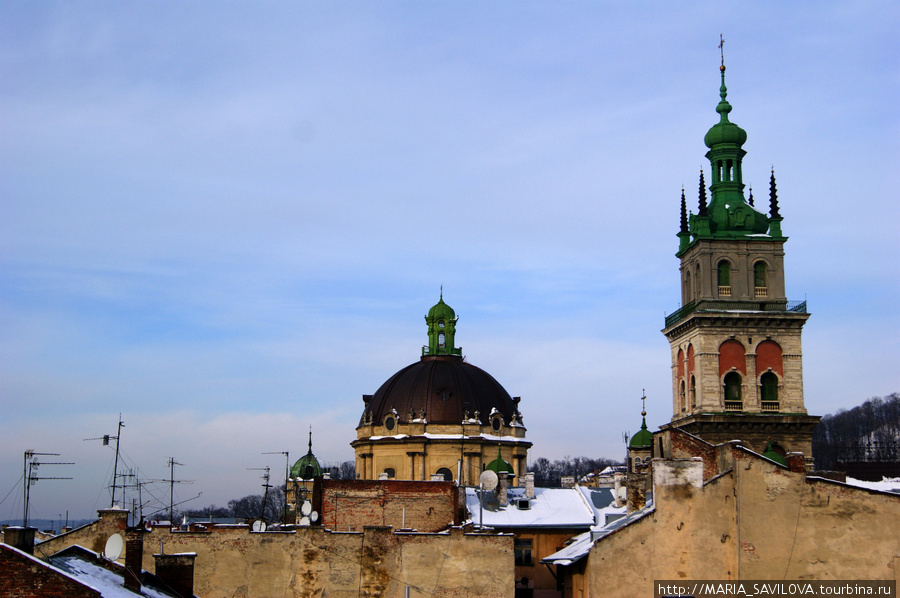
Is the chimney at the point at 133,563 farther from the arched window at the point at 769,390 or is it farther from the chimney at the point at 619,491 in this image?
the arched window at the point at 769,390

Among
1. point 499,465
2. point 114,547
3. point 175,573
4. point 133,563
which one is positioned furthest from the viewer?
point 499,465

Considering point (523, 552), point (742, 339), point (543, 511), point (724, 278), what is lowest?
point (523, 552)

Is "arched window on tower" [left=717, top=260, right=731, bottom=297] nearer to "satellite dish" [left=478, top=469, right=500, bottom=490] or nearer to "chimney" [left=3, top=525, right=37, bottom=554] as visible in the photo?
"satellite dish" [left=478, top=469, right=500, bottom=490]

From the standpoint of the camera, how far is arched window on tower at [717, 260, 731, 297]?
84938 millimetres

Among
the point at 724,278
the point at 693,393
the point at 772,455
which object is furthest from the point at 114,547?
the point at 724,278

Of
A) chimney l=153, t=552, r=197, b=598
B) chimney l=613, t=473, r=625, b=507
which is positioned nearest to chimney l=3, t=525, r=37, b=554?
chimney l=153, t=552, r=197, b=598

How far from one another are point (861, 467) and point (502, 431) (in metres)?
33.0

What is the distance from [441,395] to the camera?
10138 cm

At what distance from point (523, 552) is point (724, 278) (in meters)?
34.2

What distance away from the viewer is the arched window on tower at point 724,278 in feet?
279

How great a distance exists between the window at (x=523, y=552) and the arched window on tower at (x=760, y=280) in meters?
33.9

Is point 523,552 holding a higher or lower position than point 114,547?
lower

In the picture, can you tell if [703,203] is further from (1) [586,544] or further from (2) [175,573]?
(2) [175,573]

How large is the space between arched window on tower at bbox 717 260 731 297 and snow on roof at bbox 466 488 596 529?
77.3 ft
